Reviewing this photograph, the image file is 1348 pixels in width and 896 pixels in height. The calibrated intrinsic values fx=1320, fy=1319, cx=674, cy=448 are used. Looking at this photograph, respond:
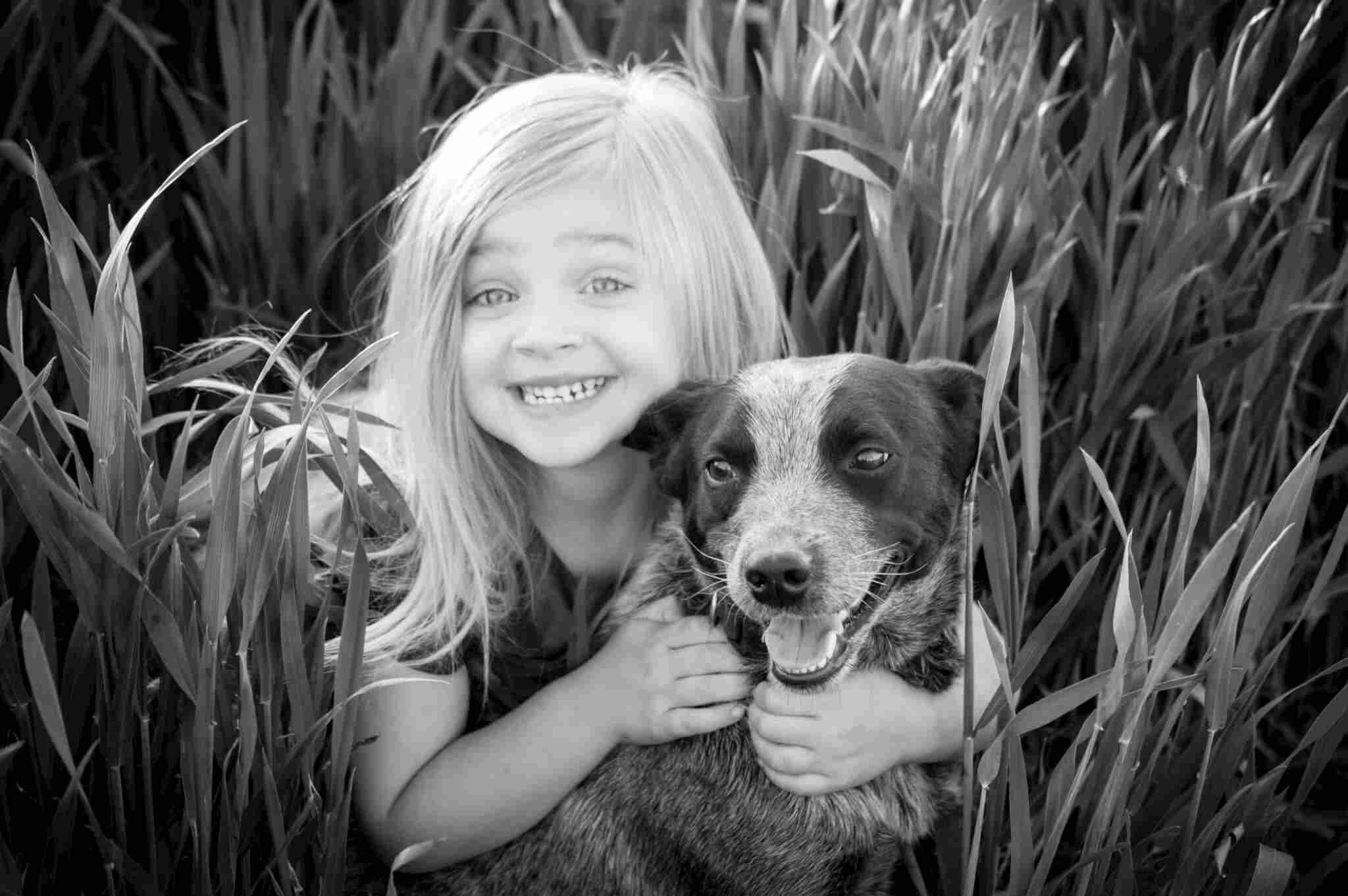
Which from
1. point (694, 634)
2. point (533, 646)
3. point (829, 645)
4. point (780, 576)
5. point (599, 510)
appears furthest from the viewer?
point (599, 510)

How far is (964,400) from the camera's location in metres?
2.04

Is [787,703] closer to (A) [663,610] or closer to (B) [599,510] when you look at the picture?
(A) [663,610]

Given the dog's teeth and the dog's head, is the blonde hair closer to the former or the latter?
the dog's head

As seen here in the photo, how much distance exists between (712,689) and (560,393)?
0.62 metres

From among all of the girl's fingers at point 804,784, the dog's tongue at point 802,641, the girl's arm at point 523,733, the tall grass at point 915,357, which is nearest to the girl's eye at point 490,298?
the tall grass at point 915,357

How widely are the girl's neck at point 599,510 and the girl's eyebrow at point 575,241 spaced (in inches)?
16.2

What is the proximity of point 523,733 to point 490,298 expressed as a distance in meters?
0.80

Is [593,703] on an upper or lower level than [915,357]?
lower

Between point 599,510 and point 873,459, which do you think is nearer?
point 873,459

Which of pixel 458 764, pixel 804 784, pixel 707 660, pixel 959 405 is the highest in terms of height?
pixel 959 405

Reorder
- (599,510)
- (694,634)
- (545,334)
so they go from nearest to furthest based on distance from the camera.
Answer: (694,634) < (545,334) < (599,510)

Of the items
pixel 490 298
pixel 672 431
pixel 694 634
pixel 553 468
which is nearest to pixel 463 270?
pixel 490 298

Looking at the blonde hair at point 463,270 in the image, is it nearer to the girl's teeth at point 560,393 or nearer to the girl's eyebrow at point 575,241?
the girl's eyebrow at point 575,241

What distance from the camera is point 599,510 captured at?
256 cm
